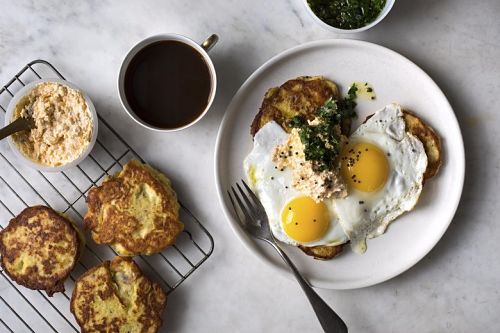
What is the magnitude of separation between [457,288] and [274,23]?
1978 mm

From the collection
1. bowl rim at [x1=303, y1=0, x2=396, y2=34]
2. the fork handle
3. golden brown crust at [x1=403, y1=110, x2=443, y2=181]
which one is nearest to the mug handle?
bowl rim at [x1=303, y1=0, x2=396, y2=34]

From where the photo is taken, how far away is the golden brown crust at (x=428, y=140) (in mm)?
3463

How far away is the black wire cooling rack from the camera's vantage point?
3.71 m

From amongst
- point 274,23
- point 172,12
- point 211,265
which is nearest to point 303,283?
point 211,265

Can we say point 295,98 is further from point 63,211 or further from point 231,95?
point 63,211

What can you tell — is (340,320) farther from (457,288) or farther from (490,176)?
(490,176)

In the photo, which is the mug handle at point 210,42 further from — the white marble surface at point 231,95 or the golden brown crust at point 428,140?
the golden brown crust at point 428,140

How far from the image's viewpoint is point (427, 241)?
3.51m

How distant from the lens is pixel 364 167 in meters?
3.37

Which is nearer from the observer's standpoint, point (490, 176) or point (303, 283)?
point (303, 283)

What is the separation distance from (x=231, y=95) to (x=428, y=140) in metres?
1.20

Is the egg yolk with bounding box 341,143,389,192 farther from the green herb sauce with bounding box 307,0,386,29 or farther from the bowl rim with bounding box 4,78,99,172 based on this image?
the bowl rim with bounding box 4,78,99,172

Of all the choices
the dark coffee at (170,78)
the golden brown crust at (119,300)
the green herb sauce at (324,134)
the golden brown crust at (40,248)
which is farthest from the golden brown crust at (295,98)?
the golden brown crust at (40,248)

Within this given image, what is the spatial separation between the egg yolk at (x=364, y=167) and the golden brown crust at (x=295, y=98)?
0.34 m
